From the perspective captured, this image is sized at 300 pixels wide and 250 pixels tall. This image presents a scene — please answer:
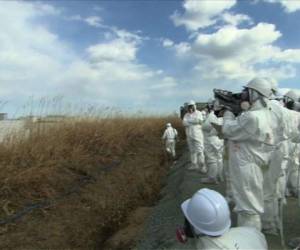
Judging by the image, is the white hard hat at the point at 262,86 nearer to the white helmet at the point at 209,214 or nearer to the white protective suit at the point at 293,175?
the white protective suit at the point at 293,175

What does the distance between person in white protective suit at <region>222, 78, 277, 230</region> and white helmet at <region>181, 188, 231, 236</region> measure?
3186 millimetres

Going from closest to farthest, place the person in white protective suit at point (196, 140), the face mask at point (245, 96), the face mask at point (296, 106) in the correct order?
the face mask at point (245, 96)
the face mask at point (296, 106)
the person in white protective suit at point (196, 140)

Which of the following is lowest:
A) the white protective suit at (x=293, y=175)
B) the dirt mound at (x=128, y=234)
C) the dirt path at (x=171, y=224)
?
the dirt mound at (x=128, y=234)

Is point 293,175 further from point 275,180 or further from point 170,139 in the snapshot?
point 170,139

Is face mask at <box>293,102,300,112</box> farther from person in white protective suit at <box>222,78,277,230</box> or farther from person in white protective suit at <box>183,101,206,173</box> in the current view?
person in white protective suit at <box>183,101,206,173</box>

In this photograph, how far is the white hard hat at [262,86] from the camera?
757cm

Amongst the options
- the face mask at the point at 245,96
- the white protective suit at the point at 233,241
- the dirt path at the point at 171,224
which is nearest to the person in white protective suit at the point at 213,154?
the dirt path at the point at 171,224

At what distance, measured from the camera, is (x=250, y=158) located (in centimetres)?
739

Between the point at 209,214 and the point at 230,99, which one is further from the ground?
the point at 230,99

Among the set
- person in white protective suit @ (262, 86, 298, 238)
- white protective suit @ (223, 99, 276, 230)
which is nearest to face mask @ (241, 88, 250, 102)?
white protective suit @ (223, 99, 276, 230)

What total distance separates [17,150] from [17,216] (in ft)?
7.24

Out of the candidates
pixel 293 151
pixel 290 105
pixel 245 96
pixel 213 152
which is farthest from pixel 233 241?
pixel 213 152

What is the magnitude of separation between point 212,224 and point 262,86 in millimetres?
3912

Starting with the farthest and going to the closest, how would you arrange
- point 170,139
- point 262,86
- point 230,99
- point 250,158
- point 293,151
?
1. point 170,139
2. point 293,151
3. point 230,99
4. point 262,86
5. point 250,158
